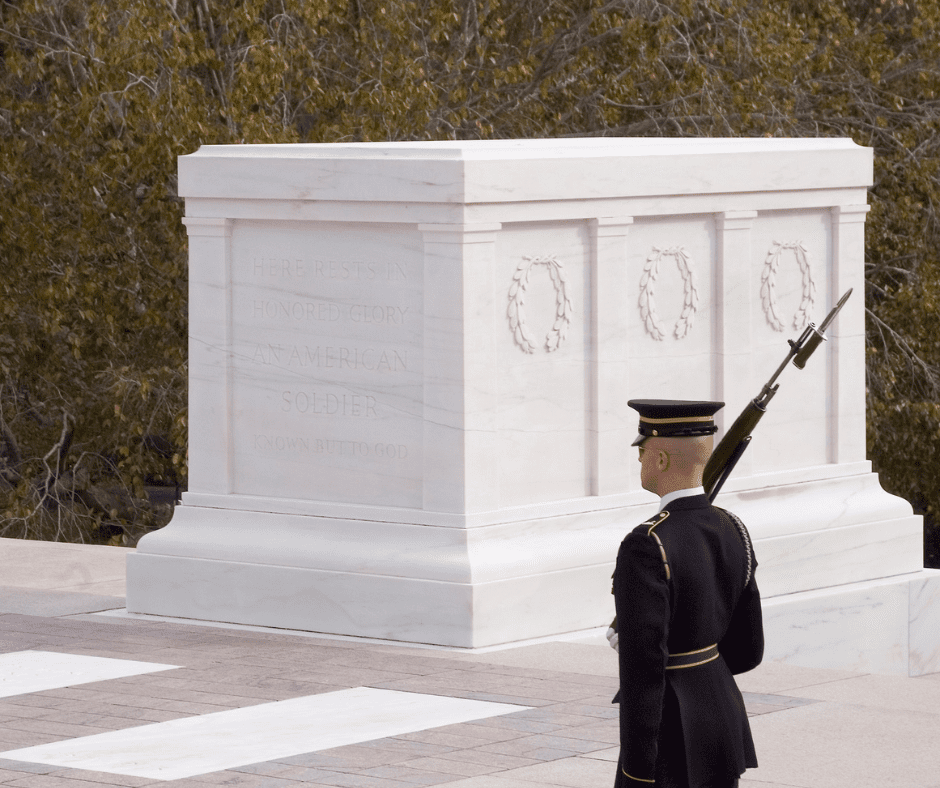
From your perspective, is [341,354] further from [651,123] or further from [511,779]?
[651,123]

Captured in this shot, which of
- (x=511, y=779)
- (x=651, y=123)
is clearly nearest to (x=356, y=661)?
(x=511, y=779)

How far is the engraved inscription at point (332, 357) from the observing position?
1026 centimetres

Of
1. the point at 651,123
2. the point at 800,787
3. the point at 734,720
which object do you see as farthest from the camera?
the point at 651,123

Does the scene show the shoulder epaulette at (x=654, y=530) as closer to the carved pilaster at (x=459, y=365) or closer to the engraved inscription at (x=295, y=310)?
the carved pilaster at (x=459, y=365)

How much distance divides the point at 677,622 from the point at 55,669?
465cm

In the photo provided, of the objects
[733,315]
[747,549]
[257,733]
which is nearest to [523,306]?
[733,315]

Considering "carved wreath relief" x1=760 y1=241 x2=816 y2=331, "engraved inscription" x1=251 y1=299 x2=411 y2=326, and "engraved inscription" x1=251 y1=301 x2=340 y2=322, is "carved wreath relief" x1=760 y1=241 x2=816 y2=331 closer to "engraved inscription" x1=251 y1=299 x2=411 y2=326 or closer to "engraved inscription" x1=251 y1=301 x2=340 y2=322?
"engraved inscription" x1=251 y1=299 x2=411 y2=326

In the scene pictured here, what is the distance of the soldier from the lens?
16.5ft

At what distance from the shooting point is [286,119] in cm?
1831

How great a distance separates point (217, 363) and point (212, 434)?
350 millimetres

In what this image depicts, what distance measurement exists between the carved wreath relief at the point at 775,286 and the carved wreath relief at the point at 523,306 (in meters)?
1.70

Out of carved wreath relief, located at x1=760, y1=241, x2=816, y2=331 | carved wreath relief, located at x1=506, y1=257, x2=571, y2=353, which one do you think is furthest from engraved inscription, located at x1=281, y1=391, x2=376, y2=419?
carved wreath relief, located at x1=760, y1=241, x2=816, y2=331

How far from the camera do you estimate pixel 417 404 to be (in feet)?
33.4

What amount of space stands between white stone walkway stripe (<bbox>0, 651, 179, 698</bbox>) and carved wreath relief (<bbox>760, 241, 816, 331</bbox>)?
A: 13.7ft
